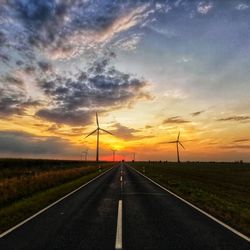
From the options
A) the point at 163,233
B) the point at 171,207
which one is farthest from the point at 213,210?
the point at 163,233

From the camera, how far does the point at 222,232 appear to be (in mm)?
9297

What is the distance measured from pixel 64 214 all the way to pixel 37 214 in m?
1.14

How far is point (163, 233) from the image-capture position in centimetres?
911

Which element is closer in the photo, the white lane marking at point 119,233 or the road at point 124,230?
the white lane marking at point 119,233

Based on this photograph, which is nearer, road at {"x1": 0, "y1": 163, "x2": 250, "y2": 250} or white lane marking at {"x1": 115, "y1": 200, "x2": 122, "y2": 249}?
white lane marking at {"x1": 115, "y1": 200, "x2": 122, "y2": 249}

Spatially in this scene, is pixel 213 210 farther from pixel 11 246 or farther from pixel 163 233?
pixel 11 246

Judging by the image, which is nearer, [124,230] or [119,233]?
[119,233]

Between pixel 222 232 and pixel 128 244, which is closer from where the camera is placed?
pixel 128 244

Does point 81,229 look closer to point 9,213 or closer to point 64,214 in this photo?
point 64,214

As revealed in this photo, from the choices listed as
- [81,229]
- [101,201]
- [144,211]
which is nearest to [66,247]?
[81,229]

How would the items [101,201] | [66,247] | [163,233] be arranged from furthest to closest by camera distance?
[101,201] → [163,233] → [66,247]

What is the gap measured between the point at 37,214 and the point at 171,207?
606 cm

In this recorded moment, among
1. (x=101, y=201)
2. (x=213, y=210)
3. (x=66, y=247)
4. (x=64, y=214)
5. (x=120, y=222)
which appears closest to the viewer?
(x=66, y=247)

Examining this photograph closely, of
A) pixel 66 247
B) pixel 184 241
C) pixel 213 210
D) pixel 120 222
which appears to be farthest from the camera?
pixel 213 210
